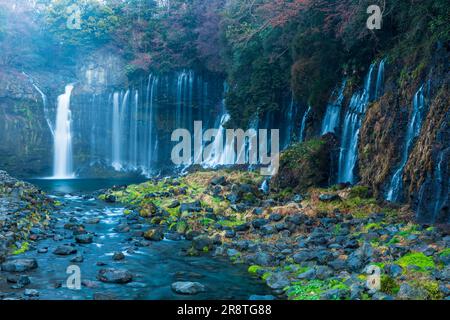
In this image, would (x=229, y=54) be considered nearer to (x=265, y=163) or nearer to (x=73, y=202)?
(x=265, y=163)

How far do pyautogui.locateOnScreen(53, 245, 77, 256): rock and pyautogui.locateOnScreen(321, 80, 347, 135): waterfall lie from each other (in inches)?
428

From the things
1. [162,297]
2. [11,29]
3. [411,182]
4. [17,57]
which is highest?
[11,29]

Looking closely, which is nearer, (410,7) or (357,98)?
(410,7)

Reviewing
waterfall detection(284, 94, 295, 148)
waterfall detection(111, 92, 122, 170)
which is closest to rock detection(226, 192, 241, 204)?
waterfall detection(284, 94, 295, 148)

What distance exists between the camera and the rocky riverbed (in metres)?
8.98

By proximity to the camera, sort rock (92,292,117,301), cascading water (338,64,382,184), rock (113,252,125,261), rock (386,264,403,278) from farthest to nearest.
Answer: cascading water (338,64,382,184)
rock (113,252,125,261)
rock (386,264,403,278)
rock (92,292,117,301)

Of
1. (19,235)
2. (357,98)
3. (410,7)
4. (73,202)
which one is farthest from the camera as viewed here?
(73,202)

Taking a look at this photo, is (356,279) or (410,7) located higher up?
(410,7)

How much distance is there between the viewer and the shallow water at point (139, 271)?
909 cm

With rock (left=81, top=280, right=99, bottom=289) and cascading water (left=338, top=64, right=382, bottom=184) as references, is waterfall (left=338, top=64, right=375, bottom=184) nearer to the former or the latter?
cascading water (left=338, top=64, right=382, bottom=184)

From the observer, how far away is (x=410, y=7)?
576 inches
